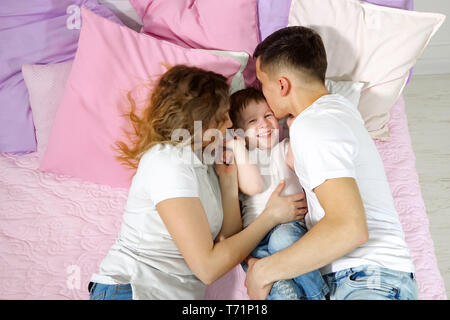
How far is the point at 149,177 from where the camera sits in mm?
1167

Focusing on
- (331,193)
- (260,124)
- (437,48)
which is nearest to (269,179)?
(260,124)

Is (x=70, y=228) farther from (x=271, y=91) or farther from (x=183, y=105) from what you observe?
(x=271, y=91)

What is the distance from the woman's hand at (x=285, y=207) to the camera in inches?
53.4

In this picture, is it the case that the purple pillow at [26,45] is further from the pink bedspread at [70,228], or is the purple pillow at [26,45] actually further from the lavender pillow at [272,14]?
the lavender pillow at [272,14]

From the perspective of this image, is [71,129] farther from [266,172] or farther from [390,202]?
[390,202]

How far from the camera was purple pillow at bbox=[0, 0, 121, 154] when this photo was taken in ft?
5.43

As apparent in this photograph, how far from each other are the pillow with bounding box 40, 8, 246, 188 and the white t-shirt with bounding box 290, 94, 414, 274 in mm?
496

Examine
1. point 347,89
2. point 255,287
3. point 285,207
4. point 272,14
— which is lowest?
point 255,287

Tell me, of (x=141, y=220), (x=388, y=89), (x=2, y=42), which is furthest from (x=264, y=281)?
(x=2, y=42)

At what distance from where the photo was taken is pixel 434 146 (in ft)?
7.04

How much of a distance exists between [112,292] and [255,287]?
1.39 feet

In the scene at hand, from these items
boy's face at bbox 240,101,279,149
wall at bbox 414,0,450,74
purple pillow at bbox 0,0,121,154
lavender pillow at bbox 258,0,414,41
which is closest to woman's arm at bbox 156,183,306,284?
boy's face at bbox 240,101,279,149

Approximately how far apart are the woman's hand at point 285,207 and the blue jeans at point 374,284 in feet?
0.80

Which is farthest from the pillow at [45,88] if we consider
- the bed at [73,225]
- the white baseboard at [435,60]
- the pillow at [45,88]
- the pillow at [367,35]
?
the white baseboard at [435,60]
